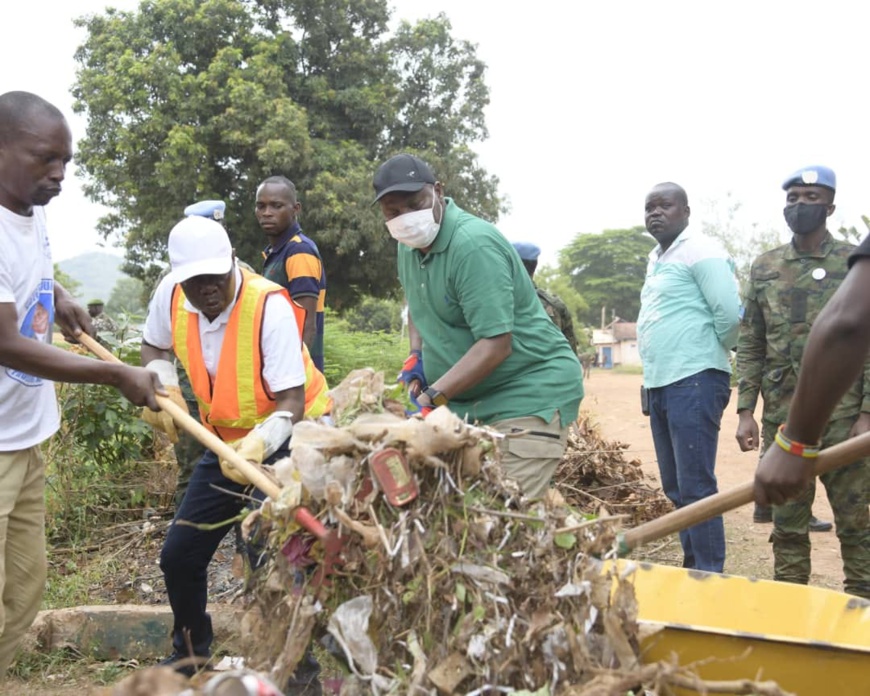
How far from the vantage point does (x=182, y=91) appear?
1847 cm

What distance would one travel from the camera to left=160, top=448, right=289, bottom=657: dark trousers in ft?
11.1

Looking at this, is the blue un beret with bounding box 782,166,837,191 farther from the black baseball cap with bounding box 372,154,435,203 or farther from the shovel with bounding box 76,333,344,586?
the shovel with bounding box 76,333,344,586

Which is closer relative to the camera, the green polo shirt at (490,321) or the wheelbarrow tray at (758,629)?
the wheelbarrow tray at (758,629)

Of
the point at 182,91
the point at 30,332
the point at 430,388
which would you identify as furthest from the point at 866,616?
the point at 182,91

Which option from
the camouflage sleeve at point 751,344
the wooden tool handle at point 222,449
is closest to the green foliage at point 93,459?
the wooden tool handle at point 222,449

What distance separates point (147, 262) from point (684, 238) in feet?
60.3

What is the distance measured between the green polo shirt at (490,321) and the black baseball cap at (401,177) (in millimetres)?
194

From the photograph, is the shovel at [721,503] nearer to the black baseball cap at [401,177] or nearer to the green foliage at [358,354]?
the black baseball cap at [401,177]

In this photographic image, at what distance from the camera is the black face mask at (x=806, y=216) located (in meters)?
4.21

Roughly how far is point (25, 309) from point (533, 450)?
1.97 metres

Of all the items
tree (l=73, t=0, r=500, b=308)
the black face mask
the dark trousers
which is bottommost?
the dark trousers

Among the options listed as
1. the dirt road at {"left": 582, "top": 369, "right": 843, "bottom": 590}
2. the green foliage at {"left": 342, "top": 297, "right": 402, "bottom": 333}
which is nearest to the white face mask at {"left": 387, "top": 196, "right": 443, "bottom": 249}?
the dirt road at {"left": 582, "top": 369, "right": 843, "bottom": 590}

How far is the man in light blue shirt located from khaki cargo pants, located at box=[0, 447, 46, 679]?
313 cm

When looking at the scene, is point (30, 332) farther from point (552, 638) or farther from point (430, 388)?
point (552, 638)
